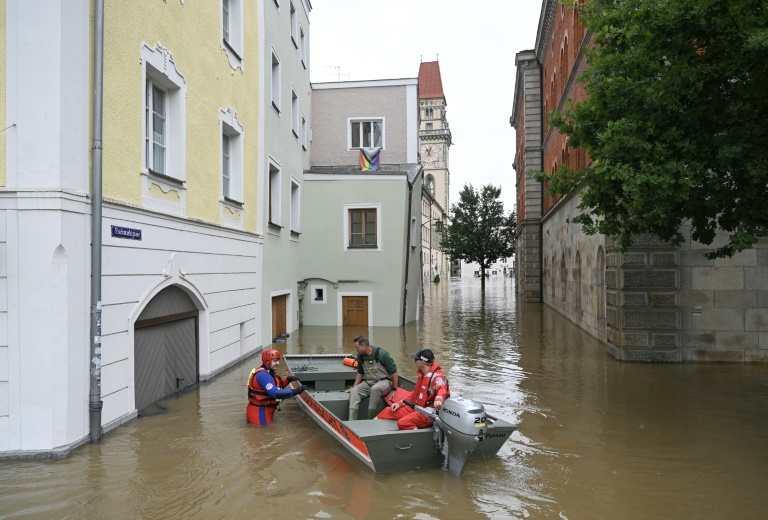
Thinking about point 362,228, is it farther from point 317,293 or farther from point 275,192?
point 275,192

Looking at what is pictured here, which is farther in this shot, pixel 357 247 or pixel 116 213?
pixel 357 247

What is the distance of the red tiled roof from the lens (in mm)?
99188

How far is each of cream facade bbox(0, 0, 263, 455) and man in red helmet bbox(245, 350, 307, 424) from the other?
74.2 inches

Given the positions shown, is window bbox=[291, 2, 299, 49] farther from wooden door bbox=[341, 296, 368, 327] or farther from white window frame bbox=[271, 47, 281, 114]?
wooden door bbox=[341, 296, 368, 327]

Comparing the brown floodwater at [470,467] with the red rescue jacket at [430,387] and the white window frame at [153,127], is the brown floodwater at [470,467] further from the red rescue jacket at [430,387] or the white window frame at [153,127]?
the white window frame at [153,127]

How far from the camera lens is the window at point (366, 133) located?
86.7 ft

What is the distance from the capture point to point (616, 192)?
28.6 ft

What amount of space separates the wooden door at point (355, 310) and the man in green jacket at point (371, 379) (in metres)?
13.7

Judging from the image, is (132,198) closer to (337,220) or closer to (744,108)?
(744,108)

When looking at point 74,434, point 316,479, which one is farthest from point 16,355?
point 316,479

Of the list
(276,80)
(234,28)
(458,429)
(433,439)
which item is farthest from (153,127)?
(276,80)

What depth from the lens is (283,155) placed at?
19.2m

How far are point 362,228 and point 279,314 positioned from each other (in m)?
5.40

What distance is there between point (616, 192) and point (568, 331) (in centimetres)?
1378
